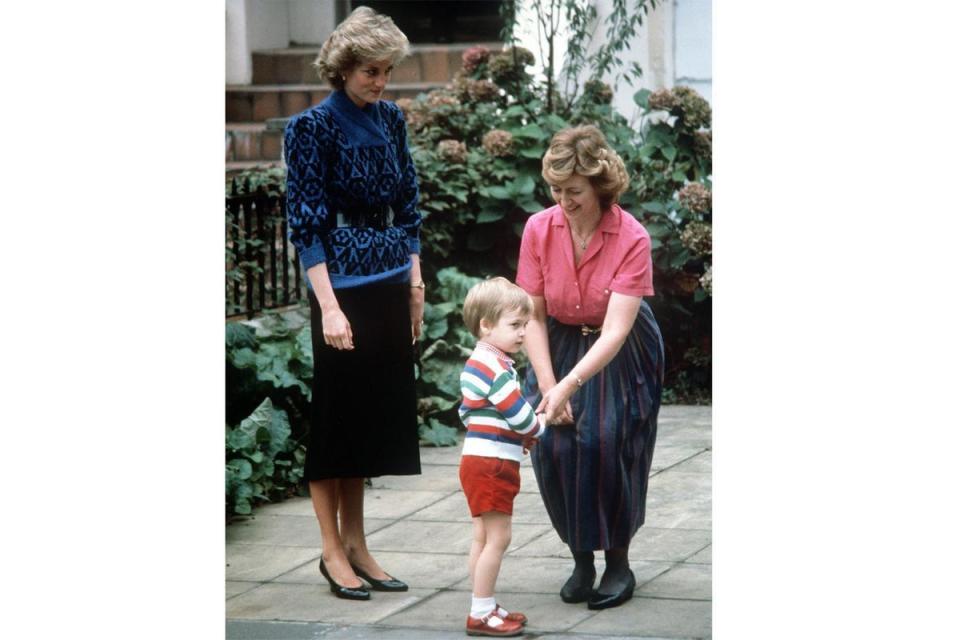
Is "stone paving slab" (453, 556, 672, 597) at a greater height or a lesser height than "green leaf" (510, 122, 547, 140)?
lesser

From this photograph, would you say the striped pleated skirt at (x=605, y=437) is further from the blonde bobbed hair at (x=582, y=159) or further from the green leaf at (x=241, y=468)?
the green leaf at (x=241, y=468)

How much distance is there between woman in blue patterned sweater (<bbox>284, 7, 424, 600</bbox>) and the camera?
4.38 metres

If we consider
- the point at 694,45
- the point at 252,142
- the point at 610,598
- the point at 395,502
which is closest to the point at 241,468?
the point at 395,502

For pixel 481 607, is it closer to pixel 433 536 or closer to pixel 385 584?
pixel 385 584

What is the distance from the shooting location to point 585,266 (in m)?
4.30

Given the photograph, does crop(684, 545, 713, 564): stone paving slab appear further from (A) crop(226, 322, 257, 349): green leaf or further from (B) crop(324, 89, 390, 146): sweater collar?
(A) crop(226, 322, 257, 349): green leaf

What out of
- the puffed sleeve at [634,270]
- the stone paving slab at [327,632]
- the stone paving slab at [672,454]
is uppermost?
the puffed sleeve at [634,270]

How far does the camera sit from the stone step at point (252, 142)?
4.93m

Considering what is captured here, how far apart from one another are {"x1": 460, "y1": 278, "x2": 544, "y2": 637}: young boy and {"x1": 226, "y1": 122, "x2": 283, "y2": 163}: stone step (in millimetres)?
1194

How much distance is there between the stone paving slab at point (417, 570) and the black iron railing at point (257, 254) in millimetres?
1249

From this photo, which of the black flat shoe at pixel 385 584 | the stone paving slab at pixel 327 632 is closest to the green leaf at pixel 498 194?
the black flat shoe at pixel 385 584

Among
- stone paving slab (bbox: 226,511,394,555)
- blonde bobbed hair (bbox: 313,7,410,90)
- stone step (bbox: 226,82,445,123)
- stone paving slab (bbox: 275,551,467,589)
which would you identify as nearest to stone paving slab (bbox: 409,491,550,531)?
stone paving slab (bbox: 226,511,394,555)
